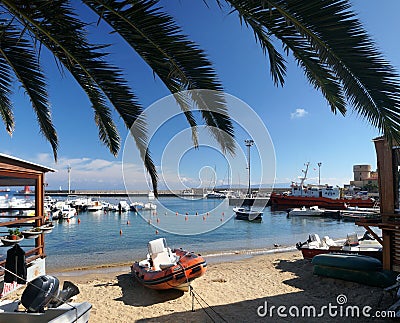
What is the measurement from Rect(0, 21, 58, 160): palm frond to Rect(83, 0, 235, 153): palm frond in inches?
40.3

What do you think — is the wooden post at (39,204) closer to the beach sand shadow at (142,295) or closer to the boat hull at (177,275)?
the beach sand shadow at (142,295)

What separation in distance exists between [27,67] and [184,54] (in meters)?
2.33

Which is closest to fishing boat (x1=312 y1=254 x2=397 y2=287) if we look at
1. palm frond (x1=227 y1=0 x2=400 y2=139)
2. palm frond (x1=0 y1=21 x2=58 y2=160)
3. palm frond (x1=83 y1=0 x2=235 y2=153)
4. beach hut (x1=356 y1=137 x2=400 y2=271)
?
beach hut (x1=356 y1=137 x2=400 y2=271)

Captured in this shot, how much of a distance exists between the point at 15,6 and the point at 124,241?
2158cm

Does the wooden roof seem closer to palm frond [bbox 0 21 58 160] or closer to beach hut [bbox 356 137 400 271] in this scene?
palm frond [bbox 0 21 58 160]

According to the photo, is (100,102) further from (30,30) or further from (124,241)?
(124,241)

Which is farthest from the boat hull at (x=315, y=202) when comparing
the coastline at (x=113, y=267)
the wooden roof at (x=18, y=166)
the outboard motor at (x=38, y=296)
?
the outboard motor at (x=38, y=296)

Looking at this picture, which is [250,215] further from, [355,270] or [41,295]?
[41,295]

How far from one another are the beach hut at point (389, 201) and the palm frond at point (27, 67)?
279 inches

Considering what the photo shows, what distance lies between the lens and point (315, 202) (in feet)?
156

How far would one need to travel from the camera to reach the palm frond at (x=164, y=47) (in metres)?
2.87

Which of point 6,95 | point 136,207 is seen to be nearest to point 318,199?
point 136,207

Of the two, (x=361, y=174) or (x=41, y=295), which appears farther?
(x=361, y=174)

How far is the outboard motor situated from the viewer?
13.4ft
